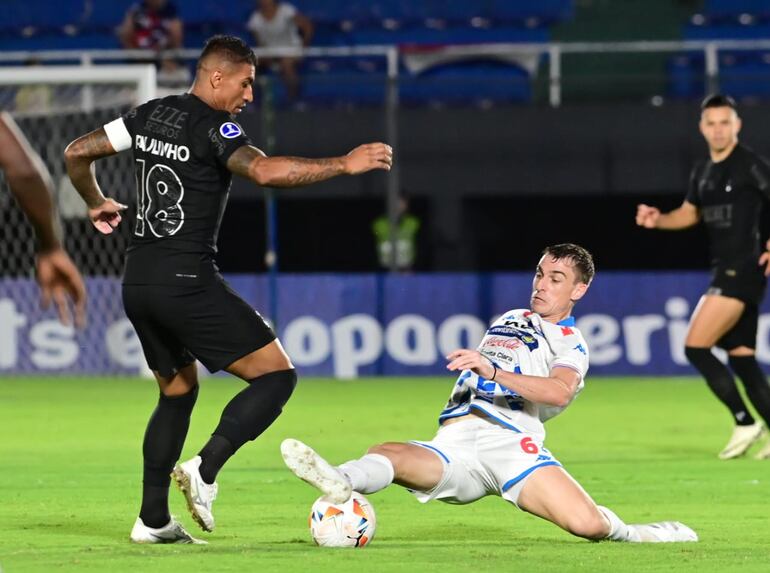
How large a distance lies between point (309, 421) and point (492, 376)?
692 centimetres

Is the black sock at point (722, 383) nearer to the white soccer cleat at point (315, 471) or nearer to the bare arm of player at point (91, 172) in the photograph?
the bare arm of player at point (91, 172)

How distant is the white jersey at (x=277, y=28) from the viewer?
19953mm

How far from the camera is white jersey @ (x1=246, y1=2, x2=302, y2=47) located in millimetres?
19953

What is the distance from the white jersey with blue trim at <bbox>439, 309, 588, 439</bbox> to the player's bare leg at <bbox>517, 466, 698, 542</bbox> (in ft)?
0.90

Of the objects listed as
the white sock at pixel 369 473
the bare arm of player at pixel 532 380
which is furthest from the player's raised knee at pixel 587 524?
the white sock at pixel 369 473

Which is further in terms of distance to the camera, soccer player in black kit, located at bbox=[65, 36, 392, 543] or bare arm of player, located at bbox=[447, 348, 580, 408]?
soccer player in black kit, located at bbox=[65, 36, 392, 543]

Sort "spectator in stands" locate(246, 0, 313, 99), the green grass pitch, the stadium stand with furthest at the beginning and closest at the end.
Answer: "spectator in stands" locate(246, 0, 313, 99)
the stadium stand
the green grass pitch

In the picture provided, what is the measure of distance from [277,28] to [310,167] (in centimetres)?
1424

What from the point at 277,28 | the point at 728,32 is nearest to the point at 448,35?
the point at 277,28

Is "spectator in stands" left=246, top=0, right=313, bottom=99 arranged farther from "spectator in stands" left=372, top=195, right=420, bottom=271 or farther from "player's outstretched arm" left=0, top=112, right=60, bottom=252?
"player's outstretched arm" left=0, top=112, right=60, bottom=252

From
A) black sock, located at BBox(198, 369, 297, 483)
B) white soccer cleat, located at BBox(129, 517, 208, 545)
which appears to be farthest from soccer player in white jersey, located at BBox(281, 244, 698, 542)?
white soccer cleat, located at BBox(129, 517, 208, 545)

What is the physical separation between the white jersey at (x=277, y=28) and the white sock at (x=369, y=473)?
46.7ft

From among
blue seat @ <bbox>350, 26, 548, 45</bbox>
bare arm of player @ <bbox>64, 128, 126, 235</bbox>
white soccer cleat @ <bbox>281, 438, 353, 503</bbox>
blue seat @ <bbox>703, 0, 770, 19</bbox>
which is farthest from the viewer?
blue seat @ <bbox>350, 26, 548, 45</bbox>

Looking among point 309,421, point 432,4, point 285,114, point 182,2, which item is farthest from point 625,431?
point 182,2
